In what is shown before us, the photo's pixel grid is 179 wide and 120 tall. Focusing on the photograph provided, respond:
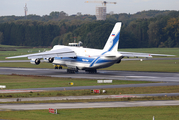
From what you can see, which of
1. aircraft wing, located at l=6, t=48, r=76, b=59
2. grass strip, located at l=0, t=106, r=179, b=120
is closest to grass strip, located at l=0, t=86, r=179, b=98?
grass strip, located at l=0, t=106, r=179, b=120

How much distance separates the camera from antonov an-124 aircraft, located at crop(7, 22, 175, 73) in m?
56.7

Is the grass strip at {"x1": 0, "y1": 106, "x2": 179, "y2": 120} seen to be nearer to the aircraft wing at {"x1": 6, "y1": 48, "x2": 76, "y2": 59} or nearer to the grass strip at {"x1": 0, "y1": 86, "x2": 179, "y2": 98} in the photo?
the grass strip at {"x1": 0, "y1": 86, "x2": 179, "y2": 98}

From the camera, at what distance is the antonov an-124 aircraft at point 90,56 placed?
56.7m

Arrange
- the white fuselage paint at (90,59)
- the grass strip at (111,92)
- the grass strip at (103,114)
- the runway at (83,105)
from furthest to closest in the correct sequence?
the white fuselage paint at (90,59) < the grass strip at (111,92) < the runway at (83,105) < the grass strip at (103,114)

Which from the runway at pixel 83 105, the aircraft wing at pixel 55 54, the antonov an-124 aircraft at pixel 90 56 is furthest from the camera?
the aircraft wing at pixel 55 54

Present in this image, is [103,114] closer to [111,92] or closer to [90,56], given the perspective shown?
[111,92]

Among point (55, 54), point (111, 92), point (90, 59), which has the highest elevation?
point (55, 54)

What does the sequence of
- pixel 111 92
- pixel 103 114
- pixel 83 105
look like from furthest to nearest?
1. pixel 111 92
2. pixel 83 105
3. pixel 103 114

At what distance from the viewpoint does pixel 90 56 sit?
59469 millimetres

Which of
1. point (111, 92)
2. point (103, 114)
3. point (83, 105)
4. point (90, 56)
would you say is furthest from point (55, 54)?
point (103, 114)

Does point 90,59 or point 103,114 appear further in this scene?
point 90,59

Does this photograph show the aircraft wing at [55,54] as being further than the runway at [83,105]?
Yes

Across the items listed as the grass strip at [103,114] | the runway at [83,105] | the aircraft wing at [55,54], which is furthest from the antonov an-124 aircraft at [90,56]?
the grass strip at [103,114]

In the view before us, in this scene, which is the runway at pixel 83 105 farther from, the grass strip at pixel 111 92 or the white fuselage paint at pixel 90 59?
the white fuselage paint at pixel 90 59
